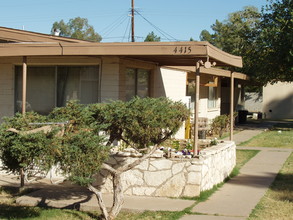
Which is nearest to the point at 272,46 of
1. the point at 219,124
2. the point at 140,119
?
the point at 219,124

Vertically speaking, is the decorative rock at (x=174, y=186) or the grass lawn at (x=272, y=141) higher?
the grass lawn at (x=272, y=141)

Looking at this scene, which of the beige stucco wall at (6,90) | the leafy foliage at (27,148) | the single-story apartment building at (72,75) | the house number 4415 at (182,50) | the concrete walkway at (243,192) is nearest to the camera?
the leafy foliage at (27,148)

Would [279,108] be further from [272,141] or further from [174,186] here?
[174,186]

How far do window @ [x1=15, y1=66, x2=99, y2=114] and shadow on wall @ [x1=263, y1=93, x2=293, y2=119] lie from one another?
26.9 m

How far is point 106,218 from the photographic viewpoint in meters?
7.14

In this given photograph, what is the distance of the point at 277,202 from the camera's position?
834 centimetres

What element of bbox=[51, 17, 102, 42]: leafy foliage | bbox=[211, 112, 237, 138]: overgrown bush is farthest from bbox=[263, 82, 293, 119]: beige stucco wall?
bbox=[51, 17, 102, 42]: leafy foliage

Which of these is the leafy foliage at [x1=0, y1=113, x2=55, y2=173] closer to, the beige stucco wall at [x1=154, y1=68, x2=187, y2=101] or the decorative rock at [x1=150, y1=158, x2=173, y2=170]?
the decorative rock at [x1=150, y1=158, x2=173, y2=170]

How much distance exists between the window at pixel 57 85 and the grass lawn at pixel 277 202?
468 cm

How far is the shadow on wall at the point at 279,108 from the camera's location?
35906 millimetres

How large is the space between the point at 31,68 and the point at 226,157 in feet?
17.4

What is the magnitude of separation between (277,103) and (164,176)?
1153 inches

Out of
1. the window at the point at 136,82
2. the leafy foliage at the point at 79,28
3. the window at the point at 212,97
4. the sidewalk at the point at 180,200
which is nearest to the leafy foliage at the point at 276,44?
the window at the point at 212,97

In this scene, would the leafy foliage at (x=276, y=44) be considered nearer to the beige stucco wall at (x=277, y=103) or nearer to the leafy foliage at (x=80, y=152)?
the beige stucco wall at (x=277, y=103)
